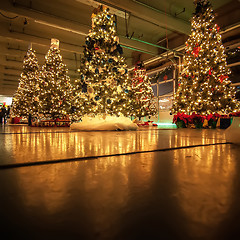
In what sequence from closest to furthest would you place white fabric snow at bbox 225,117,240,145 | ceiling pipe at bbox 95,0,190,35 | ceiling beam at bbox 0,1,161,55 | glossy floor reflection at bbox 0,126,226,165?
glossy floor reflection at bbox 0,126,226,165, white fabric snow at bbox 225,117,240,145, ceiling pipe at bbox 95,0,190,35, ceiling beam at bbox 0,1,161,55

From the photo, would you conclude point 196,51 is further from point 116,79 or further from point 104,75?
point 104,75

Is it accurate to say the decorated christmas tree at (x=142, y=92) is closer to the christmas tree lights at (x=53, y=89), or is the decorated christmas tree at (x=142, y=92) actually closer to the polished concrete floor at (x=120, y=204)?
the christmas tree lights at (x=53, y=89)

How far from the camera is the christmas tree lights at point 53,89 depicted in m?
6.54

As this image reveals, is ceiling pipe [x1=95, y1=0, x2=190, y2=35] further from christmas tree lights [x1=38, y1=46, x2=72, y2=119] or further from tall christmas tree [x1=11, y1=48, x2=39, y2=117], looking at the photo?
tall christmas tree [x1=11, y1=48, x2=39, y2=117]

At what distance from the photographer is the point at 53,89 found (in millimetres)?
6648

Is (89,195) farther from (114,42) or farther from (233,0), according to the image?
(233,0)

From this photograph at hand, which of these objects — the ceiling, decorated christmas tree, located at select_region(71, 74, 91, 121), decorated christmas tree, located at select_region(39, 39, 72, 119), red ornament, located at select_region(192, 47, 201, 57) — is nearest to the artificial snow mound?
decorated christmas tree, located at select_region(71, 74, 91, 121)

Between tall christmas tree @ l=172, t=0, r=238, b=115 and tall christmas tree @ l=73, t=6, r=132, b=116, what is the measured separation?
2.00 m

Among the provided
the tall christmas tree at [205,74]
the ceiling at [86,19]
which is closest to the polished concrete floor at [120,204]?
the tall christmas tree at [205,74]

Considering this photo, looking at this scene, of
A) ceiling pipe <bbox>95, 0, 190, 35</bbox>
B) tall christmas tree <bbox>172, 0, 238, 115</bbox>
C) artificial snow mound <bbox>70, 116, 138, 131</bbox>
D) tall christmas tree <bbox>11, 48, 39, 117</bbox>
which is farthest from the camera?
tall christmas tree <bbox>11, 48, 39, 117</bbox>

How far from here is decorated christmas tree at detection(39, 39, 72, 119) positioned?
6.54 metres

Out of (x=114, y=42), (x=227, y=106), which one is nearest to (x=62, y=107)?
(x=114, y=42)

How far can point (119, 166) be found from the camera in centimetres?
69

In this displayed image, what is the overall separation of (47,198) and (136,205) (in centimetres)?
19
